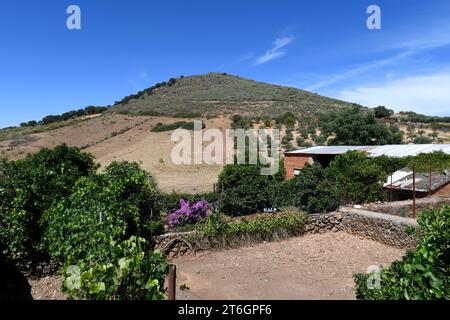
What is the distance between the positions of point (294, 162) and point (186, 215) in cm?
1318

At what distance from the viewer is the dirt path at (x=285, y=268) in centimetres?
728

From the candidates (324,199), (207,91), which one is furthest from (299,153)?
(207,91)

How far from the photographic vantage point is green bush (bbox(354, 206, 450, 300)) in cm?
379

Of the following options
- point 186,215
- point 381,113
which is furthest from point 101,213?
point 381,113

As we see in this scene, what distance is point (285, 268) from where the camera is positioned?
28.5 feet

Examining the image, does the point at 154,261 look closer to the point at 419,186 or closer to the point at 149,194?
the point at 149,194

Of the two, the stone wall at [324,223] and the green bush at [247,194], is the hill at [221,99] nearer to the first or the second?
the green bush at [247,194]

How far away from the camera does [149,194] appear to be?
9.78m

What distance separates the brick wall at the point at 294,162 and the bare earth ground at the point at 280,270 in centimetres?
1135

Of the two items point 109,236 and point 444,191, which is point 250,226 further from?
point 444,191

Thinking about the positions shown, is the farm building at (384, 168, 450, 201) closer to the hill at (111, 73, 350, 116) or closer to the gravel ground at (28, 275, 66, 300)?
the gravel ground at (28, 275, 66, 300)

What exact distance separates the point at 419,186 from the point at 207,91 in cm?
6136

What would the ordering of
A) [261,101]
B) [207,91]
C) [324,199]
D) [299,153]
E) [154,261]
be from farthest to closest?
[207,91], [261,101], [299,153], [324,199], [154,261]

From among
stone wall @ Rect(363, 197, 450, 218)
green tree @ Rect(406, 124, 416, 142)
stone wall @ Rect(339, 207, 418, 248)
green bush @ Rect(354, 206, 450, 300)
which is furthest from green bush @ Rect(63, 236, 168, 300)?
green tree @ Rect(406, 124, 416, 142)
